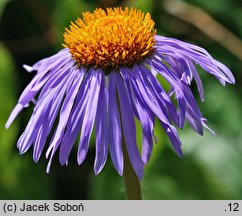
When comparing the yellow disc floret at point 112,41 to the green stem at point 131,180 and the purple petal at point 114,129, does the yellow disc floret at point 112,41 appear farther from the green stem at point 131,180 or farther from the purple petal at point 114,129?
the green stem at point 131,180

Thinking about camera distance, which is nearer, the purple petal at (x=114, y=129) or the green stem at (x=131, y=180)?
the purple petal at (x=114, y=129)

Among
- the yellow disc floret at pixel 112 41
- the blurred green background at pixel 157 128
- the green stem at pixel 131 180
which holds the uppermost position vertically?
the yellow disc floret at pixel 112 41

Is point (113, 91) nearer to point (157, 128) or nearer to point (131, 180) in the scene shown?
point (131, 180)

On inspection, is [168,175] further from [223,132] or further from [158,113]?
[158,113]

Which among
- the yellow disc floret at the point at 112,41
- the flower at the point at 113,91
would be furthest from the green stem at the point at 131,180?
the yellow disc floret at the point at 112,41

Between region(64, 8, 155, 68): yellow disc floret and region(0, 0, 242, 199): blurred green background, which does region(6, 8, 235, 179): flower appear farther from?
region(0, 0, 242, 199): blurred green background

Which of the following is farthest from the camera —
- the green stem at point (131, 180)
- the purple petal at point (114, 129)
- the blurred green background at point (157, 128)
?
the blurred green background at point (157, 128)

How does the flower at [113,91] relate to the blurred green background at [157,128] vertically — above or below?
above
